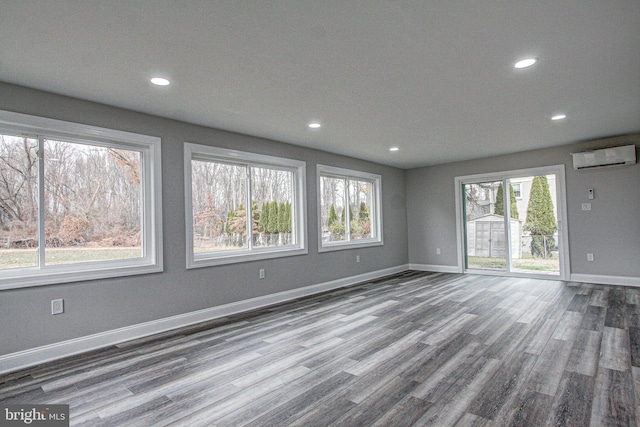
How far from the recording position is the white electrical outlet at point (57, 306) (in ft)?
10.0

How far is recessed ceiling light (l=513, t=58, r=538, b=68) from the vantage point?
8.95ft

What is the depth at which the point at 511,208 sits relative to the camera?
6543 millimetres

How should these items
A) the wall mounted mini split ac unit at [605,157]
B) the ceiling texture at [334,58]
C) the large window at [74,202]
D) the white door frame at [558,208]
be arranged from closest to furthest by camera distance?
the ceiling texture at [334,58], the large window at [74,202], the wall mounted mini split ac unit at [605,157], the white door frame at [558,208]

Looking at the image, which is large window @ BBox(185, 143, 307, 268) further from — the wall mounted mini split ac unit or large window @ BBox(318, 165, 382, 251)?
the wall mounted mini split ac unit

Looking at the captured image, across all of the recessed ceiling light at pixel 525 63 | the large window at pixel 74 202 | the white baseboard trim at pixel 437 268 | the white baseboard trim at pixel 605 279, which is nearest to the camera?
the recessed ceiling light at pixel 525 63

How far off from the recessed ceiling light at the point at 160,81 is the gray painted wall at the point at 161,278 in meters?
0.87

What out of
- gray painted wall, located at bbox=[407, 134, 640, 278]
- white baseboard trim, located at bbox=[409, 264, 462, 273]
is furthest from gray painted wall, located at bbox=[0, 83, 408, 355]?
gray painted wall, located at bbox=[407, 134, 640, 278]

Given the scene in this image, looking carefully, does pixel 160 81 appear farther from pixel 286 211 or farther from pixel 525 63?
pixel 525 63

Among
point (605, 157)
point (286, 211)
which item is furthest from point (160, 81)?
point (605, 157)

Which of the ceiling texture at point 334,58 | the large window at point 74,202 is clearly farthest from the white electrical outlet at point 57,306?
the ceiling texture at point 334,58

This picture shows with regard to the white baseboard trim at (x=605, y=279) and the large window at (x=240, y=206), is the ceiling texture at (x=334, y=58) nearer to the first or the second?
the large window at (x=240, y=206)

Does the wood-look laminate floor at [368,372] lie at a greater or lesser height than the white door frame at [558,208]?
lesser

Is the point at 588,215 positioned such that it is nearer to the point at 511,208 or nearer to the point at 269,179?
the point at 511,208

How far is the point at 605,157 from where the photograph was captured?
17.7 feet
